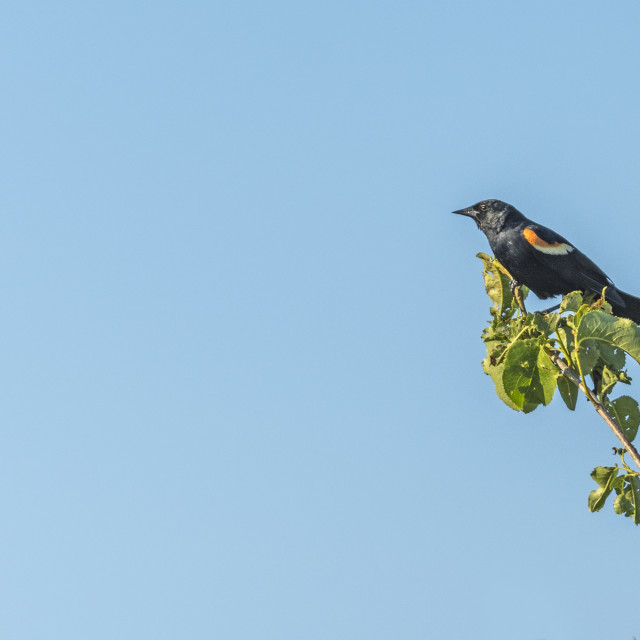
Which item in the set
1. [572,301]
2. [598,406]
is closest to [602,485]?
[598,406]

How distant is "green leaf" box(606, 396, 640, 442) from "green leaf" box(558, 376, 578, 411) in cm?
18

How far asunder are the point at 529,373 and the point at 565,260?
14.0 ft

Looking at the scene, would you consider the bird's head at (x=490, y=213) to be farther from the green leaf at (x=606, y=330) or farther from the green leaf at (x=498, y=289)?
the green leaf at (x=606, y=330)

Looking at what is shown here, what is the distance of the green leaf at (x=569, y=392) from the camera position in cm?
414

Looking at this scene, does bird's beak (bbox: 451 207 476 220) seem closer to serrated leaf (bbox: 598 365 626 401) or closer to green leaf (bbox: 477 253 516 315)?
green leaf (bbox: 477 253 516 315)

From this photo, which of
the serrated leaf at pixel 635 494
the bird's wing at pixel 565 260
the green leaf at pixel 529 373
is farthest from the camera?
the bird's wing at pixel 565 260

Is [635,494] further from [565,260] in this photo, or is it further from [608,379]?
[565,260]

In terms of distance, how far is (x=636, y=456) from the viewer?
3098 millimetres

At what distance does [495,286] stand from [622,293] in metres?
3.01

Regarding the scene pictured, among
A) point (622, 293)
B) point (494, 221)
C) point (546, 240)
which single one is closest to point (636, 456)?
point (622, 293)

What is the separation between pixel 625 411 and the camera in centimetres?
402

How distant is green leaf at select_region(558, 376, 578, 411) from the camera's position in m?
4.14

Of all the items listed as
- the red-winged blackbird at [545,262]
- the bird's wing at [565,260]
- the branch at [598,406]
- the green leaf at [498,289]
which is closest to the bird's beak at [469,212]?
the red-winged blackbird at [545,262]

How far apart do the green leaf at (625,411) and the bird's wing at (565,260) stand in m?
3.96
